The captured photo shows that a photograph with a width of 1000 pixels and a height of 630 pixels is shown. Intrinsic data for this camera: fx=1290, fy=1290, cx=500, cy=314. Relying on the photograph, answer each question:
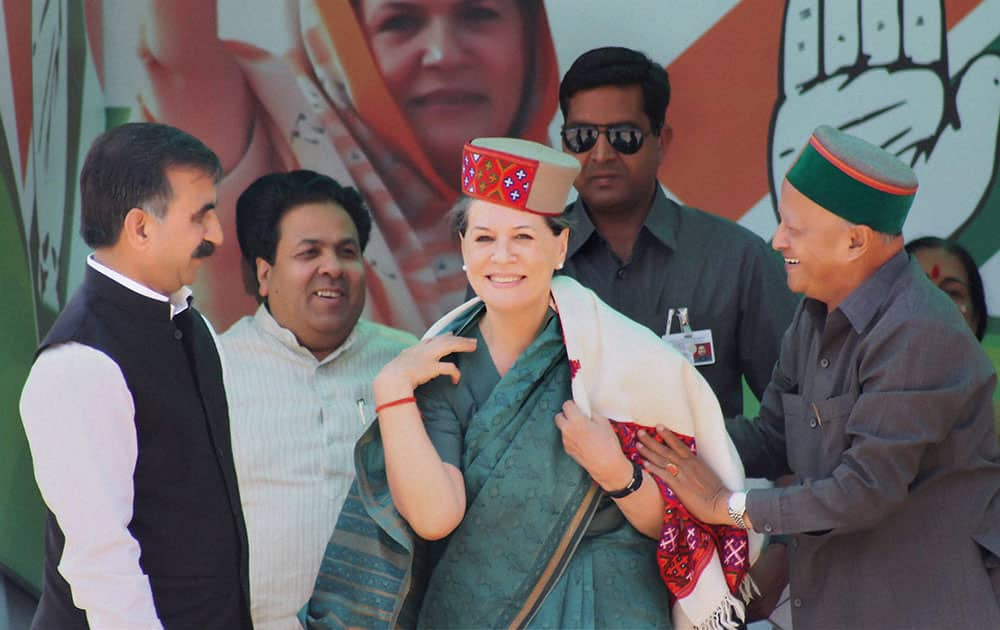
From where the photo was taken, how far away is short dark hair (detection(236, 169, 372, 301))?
3648 mm

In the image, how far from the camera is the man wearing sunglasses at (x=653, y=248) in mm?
3699

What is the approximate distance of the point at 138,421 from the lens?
2.53 meters

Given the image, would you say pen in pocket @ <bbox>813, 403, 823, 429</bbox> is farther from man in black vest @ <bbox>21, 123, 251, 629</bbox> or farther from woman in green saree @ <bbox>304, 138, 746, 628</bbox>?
man in black vest @ <bbox>21, 123, 251, 629</bbox>

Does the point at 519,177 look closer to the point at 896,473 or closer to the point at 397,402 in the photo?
the point at 397,402

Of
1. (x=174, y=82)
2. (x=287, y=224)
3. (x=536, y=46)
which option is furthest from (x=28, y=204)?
(x=536, y=46)

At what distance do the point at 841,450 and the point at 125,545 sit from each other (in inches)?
61.0

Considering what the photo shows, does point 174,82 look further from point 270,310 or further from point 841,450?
point 841,450

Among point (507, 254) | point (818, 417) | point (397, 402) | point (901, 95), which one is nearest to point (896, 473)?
point (818, 417)

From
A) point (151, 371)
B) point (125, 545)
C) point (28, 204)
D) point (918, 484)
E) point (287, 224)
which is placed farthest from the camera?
point (28, 204)

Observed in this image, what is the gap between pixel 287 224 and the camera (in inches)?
143

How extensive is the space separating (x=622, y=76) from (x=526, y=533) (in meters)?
1.52

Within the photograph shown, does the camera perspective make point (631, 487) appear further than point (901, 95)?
No

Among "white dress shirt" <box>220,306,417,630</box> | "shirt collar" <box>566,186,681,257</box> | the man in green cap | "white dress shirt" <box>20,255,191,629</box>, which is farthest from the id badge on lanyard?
"white dress shirt" <box>20,255,191,629</box>

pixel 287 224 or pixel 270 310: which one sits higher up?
pixel 287 224
